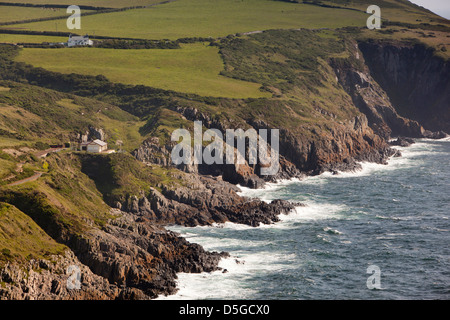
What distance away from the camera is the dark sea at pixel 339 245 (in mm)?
83438

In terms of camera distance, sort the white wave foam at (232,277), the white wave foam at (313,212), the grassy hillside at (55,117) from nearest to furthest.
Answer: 1. the white wave foam at (232,277)
2. the white wave foam at (313,212)
3. the grassy hillside at (55,117)

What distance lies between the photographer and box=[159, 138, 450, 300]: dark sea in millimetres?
83438

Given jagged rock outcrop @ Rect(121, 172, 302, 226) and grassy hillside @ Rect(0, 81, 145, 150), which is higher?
grassy hillside @ Rect(0, 81, 145, 150)

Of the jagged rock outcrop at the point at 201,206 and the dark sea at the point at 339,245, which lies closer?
the dark sea at the point at 339,245

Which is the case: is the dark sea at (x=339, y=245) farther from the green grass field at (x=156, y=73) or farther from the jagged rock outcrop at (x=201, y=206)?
the green grass field at (x=156, y=73)

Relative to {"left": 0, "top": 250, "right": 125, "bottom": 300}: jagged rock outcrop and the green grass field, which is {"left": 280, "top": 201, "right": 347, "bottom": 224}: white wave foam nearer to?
{"left": 0, "top": 250, "right": 125, "bottom": 300}: jagged rock outcrop

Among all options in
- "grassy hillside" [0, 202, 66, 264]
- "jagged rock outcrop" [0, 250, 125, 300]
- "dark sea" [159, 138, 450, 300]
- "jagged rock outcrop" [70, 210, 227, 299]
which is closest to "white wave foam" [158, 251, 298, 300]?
"dark sea" [159, 138, 450, 300]

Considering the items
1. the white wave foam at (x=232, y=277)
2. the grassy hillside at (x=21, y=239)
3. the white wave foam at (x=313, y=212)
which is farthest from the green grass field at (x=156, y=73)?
the grassy hillside at (x=21, y=239)

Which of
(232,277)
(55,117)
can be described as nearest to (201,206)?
(232,277)

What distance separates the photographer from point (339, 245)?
102 m

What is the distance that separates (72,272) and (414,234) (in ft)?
200

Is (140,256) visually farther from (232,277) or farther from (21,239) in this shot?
(21,239)
